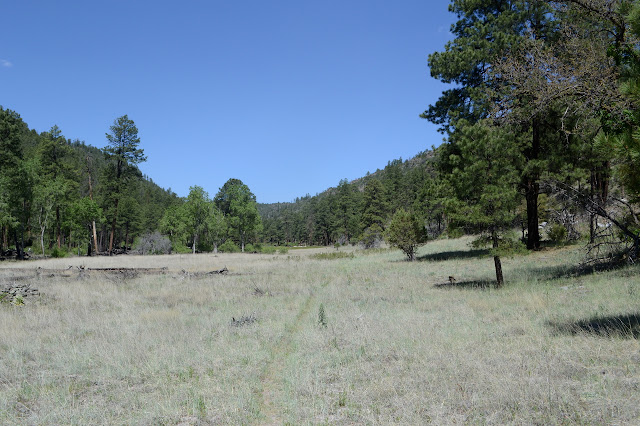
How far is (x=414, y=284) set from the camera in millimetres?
16750

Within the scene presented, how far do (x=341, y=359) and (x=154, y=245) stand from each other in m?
63.7

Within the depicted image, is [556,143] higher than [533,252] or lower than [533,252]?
higher

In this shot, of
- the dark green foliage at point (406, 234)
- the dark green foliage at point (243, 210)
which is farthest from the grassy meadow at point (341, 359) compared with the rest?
the dark green foliage at point (243, 210)

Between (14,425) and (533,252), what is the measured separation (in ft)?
78.2

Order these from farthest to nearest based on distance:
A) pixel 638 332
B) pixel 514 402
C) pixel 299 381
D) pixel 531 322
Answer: pixel 531 322 → pixel 638 332 → pixel 299 381 → pixel 514 402

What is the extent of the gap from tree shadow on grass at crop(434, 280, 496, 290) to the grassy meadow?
88 centimetres

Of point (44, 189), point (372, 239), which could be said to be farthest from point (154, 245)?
point (372, 239)

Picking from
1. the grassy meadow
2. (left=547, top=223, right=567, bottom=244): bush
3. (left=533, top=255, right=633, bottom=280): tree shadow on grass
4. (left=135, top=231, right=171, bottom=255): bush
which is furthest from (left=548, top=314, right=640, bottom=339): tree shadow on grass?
(left=135, top=231, right=171, bottom=255): bush

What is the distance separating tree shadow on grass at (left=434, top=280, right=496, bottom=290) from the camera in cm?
1446

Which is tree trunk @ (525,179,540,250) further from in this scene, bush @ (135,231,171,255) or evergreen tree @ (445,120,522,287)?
bush @ (135,231,171,255)

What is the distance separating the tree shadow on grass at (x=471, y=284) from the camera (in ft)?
47.5

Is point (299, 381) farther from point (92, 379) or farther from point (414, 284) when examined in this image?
point (414, 284)

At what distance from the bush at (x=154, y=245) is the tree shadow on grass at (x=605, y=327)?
208ft

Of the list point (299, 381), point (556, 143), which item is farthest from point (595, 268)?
point (299, 381)
